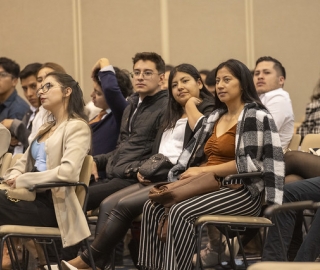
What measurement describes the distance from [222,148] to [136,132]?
96 cm

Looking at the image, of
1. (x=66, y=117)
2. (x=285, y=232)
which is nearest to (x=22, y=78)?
(x=66, y=117)

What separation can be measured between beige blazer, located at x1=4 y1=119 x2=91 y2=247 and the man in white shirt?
1.47m

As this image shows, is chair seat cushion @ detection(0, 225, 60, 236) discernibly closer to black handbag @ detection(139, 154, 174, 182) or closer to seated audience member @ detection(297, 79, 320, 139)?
black handbag @ detection(139, 154, 174, 182)

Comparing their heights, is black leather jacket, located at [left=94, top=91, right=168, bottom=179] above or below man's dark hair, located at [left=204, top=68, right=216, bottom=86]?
below

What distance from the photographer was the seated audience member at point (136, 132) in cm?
469

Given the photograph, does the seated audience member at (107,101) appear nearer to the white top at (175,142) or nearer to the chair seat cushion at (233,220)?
the white top at (175,142)

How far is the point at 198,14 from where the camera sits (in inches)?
290

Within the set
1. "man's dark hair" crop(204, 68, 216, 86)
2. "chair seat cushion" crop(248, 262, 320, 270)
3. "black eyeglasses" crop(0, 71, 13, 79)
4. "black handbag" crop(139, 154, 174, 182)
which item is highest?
"black eyeglasses" crop(0, 71, 13, 79)

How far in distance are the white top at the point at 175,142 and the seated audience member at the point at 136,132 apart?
0.76ft

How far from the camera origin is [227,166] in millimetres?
3910

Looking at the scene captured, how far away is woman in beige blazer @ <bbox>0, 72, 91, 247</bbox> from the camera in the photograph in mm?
3951

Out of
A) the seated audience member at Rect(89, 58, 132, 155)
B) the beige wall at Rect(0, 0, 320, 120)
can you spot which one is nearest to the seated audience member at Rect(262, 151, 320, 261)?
the seated audience member at Rect(89, 58, 132, 155)

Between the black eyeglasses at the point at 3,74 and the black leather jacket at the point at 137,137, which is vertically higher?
the black eyeglasses at the point at 3,74

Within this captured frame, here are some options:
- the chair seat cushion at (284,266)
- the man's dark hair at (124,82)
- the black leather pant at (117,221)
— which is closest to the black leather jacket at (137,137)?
the black leather pant at (117,221)
